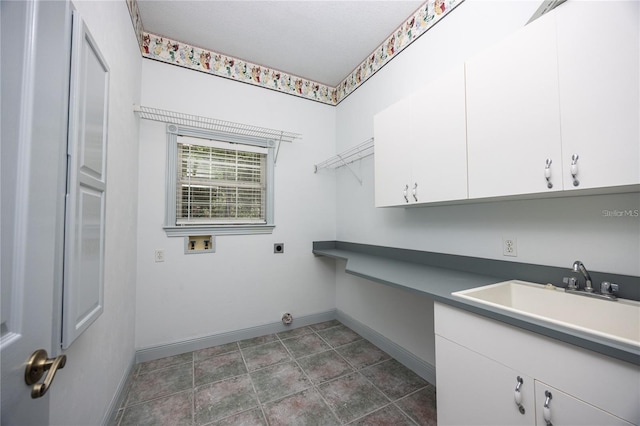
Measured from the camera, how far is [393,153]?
1.84 meters

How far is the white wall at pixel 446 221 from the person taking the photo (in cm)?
115

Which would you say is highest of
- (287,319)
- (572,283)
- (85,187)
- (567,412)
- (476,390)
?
(85,187)

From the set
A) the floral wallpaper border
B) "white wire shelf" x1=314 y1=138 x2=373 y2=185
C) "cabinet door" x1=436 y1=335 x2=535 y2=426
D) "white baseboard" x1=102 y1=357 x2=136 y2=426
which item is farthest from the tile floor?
the floral wallpaper border

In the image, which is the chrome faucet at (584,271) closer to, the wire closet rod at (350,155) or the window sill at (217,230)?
the wire closet rod at (350,155)

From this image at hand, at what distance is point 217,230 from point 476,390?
2.30 m

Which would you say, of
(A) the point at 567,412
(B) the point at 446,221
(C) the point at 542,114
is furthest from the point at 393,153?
(A) the point at 567,412

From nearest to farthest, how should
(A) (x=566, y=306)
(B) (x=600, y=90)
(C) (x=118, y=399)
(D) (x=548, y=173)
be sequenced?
(B) (x=600, y=90) → (D) (x=548, y=173) → (A) (x=566, y=306) → (C) (x=118, y=399)

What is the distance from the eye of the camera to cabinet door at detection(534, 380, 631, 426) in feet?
2.44

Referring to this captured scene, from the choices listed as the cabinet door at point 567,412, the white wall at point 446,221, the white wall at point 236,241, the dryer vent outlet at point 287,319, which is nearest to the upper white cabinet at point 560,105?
the white wall at point 446,221

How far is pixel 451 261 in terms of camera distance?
1786mm

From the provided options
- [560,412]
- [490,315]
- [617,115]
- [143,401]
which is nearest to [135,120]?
[143,401]

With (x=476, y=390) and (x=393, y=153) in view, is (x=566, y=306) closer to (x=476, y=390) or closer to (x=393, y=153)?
(x=476, y=390)

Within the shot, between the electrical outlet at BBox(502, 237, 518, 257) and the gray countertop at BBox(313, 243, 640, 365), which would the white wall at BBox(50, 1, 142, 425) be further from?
the electrical outlet at BBox(502, 237, 518, 257)

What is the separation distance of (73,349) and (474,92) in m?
2.25
